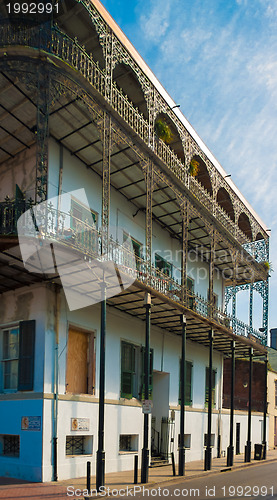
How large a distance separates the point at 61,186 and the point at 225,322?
37.6 feet

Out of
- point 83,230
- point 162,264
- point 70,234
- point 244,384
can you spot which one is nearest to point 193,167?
point 162,264

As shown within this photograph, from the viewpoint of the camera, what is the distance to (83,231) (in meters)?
14.2

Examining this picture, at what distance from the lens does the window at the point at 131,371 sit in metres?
17.9

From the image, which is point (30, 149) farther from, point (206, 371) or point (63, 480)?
point (206, 371)

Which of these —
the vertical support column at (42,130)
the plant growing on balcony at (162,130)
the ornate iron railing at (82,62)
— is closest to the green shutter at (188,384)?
the ornate iron railing at (82,62)

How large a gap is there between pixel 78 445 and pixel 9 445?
2072 millimetres

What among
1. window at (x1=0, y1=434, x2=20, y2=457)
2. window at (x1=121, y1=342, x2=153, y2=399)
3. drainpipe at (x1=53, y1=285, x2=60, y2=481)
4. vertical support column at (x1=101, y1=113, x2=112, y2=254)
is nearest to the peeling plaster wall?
vertical support column at (x1=101, y1=113, x2=112, y2=254)

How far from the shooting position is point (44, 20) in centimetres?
1378

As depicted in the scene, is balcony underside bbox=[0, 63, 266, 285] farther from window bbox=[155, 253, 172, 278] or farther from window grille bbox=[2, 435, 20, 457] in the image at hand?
window grille bbox=[2, 435, 20, 457]

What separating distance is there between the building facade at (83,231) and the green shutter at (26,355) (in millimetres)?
42

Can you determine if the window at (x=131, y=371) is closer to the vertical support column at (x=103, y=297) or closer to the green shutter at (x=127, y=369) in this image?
the green shutter at (x=127, y=369)

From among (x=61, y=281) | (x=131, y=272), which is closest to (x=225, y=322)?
(x=131, y=272)

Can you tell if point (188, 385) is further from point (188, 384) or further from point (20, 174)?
point (20, 174)

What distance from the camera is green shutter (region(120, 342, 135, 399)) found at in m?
17.8
